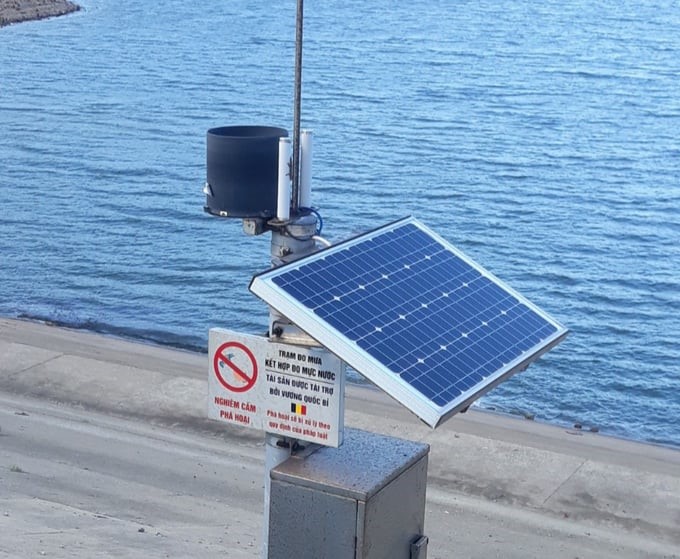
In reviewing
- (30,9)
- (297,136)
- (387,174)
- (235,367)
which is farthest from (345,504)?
(30,9)

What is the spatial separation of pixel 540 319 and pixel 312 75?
138 feet

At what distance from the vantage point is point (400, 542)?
22.8 ft

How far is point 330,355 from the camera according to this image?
658cm

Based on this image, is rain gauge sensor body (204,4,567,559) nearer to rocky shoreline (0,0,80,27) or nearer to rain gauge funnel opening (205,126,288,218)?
rain gauge funnel opening (205,126,288,218)

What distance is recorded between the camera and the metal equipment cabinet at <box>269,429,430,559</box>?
6.59 m

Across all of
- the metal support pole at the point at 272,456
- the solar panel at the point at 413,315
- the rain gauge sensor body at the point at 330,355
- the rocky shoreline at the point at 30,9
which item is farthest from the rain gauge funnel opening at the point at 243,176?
the rocky shoreline at the point at 30,9

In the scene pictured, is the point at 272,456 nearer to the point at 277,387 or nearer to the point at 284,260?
the point at 277,387

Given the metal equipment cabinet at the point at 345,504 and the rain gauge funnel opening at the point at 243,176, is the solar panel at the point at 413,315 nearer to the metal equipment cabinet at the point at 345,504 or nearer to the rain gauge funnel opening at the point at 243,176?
the rain gauge funnel opening at the point at 243,176

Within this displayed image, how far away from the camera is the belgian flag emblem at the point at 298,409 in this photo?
6.69 meters

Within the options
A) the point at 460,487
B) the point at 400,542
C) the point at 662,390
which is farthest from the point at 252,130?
the point at 662,390

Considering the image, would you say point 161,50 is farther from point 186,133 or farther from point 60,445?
point 60,445

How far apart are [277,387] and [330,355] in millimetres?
365

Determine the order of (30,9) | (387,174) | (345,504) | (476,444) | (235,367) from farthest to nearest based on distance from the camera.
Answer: (30,9) < (387,174) < (476,444) < (235,367) < (345,504)

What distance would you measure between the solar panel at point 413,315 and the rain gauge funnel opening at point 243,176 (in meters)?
0.47
